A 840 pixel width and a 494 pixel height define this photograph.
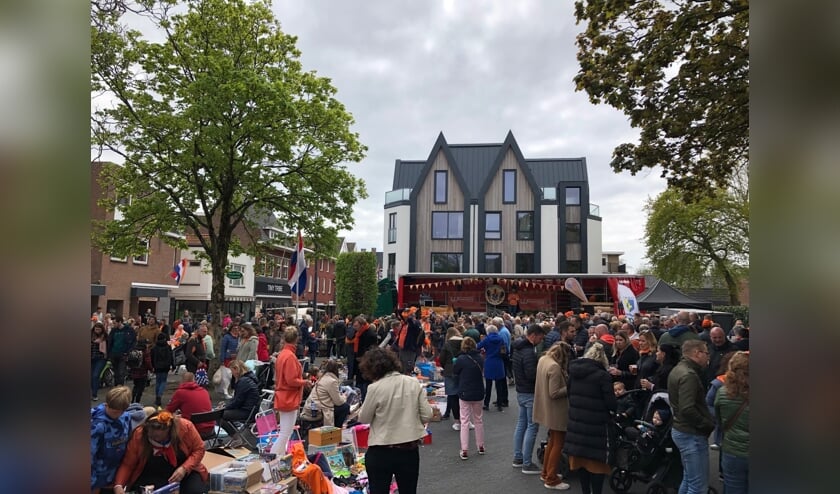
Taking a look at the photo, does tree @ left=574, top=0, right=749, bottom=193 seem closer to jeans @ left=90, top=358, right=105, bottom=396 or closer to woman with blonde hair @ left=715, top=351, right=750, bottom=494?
woman with blonde hair @ left=715, top=351, right=750, bottom=494

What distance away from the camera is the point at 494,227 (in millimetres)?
40969

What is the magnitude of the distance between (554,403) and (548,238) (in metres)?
34.6

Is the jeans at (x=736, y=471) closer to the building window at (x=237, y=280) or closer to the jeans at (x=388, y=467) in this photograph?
the jeans at (x=388, y=467)

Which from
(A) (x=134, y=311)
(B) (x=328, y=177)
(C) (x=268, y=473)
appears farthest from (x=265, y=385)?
(A) (x=134, y=311)

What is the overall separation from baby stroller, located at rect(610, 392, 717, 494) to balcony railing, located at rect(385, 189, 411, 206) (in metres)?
35.8

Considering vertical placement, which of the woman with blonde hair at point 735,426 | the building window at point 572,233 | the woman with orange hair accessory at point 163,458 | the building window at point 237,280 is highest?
the building window at point 572,233

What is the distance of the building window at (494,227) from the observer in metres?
40.9

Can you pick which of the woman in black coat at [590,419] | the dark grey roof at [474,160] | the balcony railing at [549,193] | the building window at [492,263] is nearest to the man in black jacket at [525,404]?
the woman in black coat at [590,419]

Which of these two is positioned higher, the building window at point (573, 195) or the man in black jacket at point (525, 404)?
the building window at point (573, 195)

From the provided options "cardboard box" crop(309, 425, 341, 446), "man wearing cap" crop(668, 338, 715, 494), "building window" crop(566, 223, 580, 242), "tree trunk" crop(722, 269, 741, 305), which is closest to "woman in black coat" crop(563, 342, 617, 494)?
"man wearing cap" crop(668, 338, 715, 494)

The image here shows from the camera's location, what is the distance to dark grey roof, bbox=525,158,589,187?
42.4m

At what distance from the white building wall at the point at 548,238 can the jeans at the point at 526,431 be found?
32816mm

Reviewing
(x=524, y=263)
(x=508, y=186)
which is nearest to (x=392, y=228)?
(x=508, y=186)

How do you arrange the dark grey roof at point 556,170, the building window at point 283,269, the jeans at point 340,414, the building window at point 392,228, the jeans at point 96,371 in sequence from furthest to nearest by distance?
the building window at point 283,269 → the dark grey roof at point 556,170 → the building window at point 392,228 → the jeans at point 96,371 → the jeans at point 340,414
